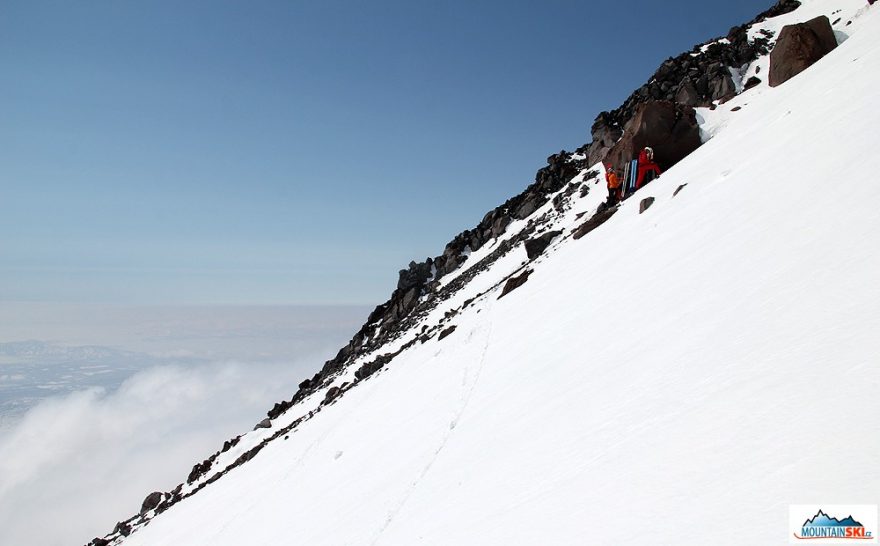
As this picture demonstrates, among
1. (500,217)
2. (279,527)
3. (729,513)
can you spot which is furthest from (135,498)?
(729,513)

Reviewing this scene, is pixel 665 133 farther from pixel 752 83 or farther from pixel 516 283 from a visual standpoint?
pixel 516 283

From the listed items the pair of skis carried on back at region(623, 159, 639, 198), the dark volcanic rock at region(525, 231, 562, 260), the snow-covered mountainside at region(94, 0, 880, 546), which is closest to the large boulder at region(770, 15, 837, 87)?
the snow-covered mountainside at region(94, 0, 880, 546)

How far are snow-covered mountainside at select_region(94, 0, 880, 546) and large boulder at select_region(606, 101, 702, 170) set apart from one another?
8.59 meters

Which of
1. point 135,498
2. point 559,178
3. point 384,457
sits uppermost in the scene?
point 559,178

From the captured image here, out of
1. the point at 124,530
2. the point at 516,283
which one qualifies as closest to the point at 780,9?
the point at 516,283

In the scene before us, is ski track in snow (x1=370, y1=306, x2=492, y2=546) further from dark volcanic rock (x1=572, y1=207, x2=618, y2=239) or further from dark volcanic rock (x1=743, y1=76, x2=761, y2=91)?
dark volcanic rock (x1=743, y1=76, x2=761, y2=91)

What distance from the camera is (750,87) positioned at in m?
28.7

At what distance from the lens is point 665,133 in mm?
23047

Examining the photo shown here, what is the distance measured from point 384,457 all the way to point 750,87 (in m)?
33.7

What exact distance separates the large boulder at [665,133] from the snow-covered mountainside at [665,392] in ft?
28.2

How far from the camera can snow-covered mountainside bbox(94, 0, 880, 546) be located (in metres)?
3.02

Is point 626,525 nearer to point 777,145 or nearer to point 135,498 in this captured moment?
point 777,145

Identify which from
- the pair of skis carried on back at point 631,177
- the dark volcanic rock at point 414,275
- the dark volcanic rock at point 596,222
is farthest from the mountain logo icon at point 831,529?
the dark volcanic rock at point 414,275

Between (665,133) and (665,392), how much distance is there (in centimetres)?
2272
